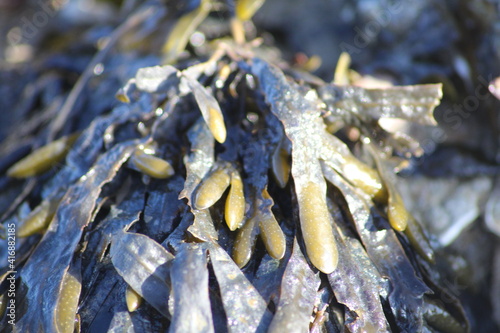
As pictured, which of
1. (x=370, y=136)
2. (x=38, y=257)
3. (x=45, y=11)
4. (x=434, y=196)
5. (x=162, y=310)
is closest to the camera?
(x=162, y=310)

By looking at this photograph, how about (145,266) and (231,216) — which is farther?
(231,216)

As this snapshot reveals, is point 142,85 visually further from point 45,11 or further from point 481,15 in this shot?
point 45,11

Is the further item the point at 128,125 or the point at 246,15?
the point at 246,15

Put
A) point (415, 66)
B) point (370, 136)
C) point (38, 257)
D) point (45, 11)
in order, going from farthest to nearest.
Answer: point (45, 11) → point (415, 66) → point (370, 136) → point (38, 257)

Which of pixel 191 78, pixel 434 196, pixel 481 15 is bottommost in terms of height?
pixel 434 196

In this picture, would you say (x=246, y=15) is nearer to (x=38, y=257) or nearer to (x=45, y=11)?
(x=38, y=257)

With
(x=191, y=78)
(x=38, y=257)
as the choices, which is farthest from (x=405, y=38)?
(x=38, y=257)

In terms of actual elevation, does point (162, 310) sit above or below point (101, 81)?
below
